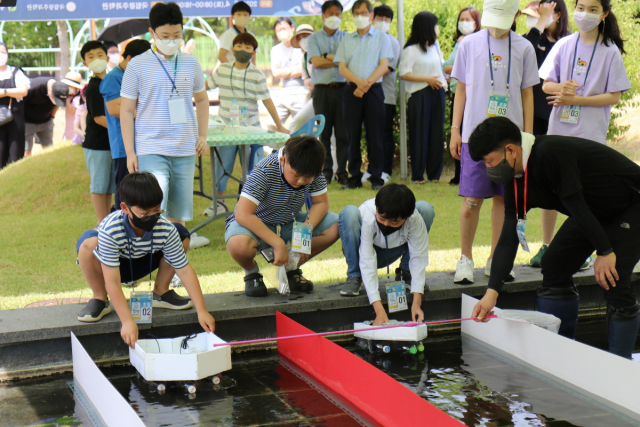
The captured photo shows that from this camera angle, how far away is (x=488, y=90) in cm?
384

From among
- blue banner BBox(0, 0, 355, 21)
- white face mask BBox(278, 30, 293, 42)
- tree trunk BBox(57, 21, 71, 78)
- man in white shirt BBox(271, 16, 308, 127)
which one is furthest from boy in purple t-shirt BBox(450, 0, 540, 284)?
tree trunk BBox(57, 21, 71, 78)

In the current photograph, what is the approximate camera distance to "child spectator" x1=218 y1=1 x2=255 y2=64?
22.0ft

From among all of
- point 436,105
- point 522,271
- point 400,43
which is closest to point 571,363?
point 522,271

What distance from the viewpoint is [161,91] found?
13.3 feet

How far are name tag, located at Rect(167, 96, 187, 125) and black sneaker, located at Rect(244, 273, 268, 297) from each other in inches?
43.7

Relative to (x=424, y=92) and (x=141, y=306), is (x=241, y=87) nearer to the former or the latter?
(x=424, y=92)

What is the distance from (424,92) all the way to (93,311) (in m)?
5.31

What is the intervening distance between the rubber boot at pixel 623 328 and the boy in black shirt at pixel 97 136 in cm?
354

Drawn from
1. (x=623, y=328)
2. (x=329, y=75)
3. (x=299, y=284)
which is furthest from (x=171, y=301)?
(x=329, y=75)

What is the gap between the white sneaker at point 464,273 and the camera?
12.6 feet

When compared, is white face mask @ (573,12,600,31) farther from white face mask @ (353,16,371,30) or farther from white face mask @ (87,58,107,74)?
white face mask @ (353,16,371,30)

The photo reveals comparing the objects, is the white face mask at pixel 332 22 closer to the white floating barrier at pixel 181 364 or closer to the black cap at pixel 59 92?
the black cap at pixel 59 92

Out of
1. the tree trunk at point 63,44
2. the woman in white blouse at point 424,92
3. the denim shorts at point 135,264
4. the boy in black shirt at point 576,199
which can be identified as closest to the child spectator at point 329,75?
the woman in white blouse at point 424,92

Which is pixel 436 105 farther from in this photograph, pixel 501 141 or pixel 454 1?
pixel 501 141
